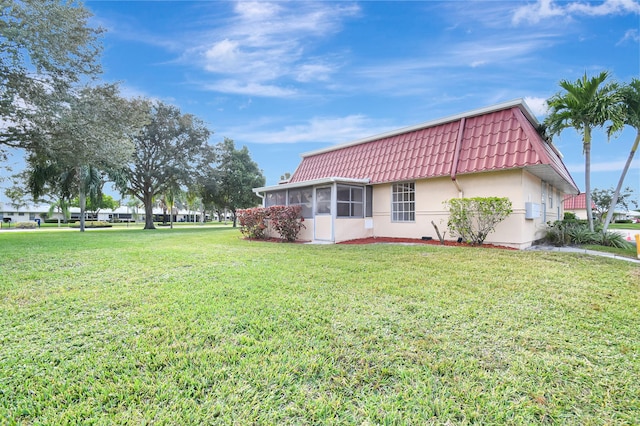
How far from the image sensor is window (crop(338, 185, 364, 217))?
11.3 meters

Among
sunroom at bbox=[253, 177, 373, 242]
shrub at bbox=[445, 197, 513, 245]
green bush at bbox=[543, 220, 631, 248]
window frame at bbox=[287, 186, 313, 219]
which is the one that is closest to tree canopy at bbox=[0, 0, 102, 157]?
sunroom at bbox=[253, 177, 373, 242]

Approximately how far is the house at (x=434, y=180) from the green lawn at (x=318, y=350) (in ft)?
15.1

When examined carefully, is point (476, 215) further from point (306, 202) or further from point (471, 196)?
point (306, 202)

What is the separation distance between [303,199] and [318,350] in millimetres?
10008

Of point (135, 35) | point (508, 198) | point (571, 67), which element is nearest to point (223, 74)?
point (135, 35)

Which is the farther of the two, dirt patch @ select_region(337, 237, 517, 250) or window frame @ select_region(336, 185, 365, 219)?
window frame @ select_region(336, 185, 365, 219)

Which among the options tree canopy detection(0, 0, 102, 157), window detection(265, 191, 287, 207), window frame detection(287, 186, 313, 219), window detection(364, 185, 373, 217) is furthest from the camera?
window detection(265, 191, 287, 207)

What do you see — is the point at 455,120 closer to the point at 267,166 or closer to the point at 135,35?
the point at 135,35

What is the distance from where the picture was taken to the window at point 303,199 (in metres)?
12.1

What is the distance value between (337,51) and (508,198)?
8.91 m

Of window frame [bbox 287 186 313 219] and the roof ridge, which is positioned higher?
the roof ridge

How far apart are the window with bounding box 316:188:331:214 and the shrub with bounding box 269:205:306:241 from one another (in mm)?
882

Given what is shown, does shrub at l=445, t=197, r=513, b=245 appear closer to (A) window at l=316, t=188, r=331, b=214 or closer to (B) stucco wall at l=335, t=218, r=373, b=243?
(B) stucco wall at l=335, t=218, r=373, b=243

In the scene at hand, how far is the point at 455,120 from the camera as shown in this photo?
34.9 feet
